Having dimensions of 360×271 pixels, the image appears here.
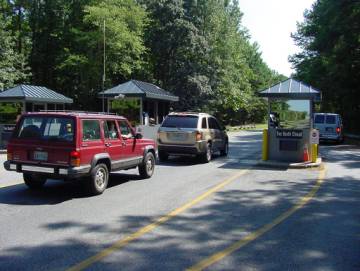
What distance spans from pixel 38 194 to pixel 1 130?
14.8 meters

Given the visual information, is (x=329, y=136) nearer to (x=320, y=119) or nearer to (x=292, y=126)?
(x=320, y=119)

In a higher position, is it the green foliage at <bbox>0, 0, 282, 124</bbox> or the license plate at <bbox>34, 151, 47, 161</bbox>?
the green foliage at <bbox>0, 0, 282, 124</bbox>

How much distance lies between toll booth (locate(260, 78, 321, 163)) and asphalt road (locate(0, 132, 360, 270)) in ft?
12.3

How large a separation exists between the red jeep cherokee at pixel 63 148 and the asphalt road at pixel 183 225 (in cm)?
53

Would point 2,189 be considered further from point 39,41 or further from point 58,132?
point 39,41

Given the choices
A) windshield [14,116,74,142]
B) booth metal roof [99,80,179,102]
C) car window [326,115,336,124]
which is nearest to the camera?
windshield [14,116,74,142]

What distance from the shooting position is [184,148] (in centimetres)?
1620

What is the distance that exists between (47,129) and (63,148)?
24.9 inches

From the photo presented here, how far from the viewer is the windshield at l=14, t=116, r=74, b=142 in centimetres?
908

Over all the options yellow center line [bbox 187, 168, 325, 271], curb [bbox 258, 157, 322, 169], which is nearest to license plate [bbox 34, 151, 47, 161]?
yellow center line [bbox 187, 168, 325, 271]

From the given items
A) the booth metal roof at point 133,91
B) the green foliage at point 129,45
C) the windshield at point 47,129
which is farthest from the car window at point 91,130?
the green foliage at point 129,45

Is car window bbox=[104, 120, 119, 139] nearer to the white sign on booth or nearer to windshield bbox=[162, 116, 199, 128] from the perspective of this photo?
windshield bbox=[162, 116, 199, 128]

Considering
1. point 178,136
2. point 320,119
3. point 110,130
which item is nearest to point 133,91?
point 178,136

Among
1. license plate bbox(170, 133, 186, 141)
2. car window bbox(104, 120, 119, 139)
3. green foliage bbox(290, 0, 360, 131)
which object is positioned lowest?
license plate bbox(170, 133, 186, 141)
